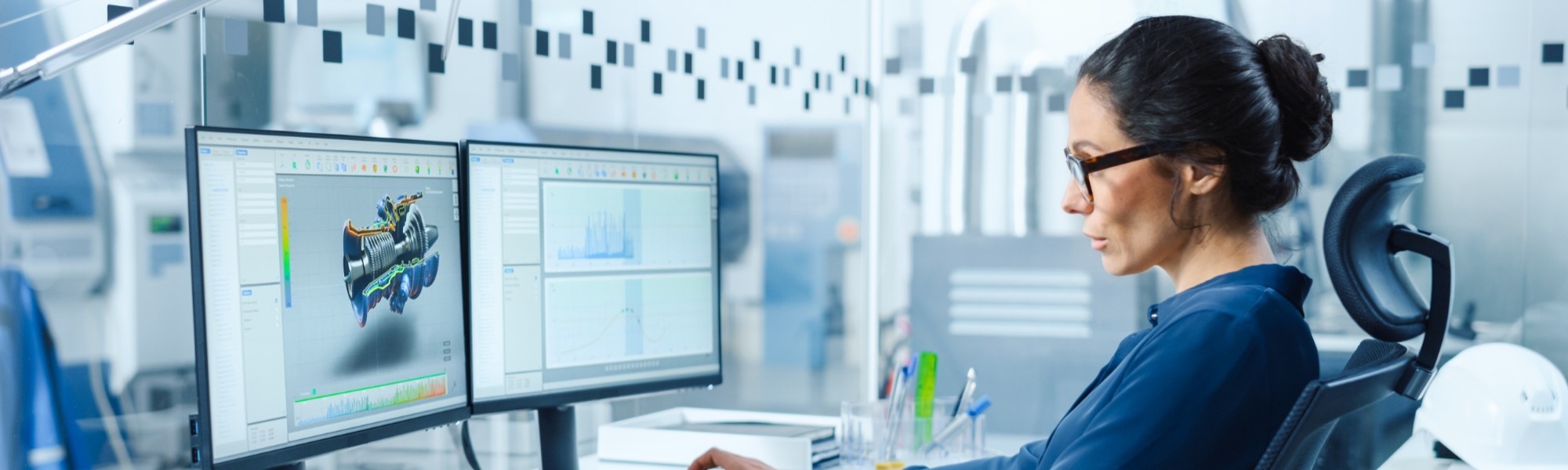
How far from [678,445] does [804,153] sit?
102 centimetres

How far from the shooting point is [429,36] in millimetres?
1596

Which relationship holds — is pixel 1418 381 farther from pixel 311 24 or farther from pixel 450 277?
→ pixel 311 24

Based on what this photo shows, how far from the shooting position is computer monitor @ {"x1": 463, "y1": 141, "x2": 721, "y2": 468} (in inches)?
54.9

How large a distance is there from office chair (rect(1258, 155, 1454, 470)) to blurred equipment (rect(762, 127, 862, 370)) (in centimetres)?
158

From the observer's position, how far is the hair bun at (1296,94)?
1041 mm

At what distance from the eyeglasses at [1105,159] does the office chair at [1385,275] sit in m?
0.15

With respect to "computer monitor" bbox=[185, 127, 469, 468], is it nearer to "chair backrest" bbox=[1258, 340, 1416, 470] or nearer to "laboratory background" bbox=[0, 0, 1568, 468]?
"laboratory background" bbox=[0, 0, 1568, 468]

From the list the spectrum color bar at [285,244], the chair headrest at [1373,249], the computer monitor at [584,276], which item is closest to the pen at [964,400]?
the computer monitor at [584,276]

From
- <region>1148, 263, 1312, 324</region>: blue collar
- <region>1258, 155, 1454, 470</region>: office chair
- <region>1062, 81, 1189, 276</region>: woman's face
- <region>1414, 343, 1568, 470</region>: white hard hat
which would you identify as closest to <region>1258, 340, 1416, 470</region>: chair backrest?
<region>1258, 155, 1454, 470</region>: office chair

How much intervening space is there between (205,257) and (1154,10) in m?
1.99

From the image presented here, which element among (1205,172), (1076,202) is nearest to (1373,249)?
(1205,172)

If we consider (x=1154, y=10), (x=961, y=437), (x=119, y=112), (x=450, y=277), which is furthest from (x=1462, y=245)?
(x=119, y=112)

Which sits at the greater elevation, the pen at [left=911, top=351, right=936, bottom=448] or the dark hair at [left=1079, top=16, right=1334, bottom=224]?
the dark hair at [left=1079, top=16, right=1334, bottom=224]

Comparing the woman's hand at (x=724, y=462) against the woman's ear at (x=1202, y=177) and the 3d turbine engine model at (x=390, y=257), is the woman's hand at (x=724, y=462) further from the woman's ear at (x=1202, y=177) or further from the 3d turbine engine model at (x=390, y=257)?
the woman's ear at (x=1202, y=177)
